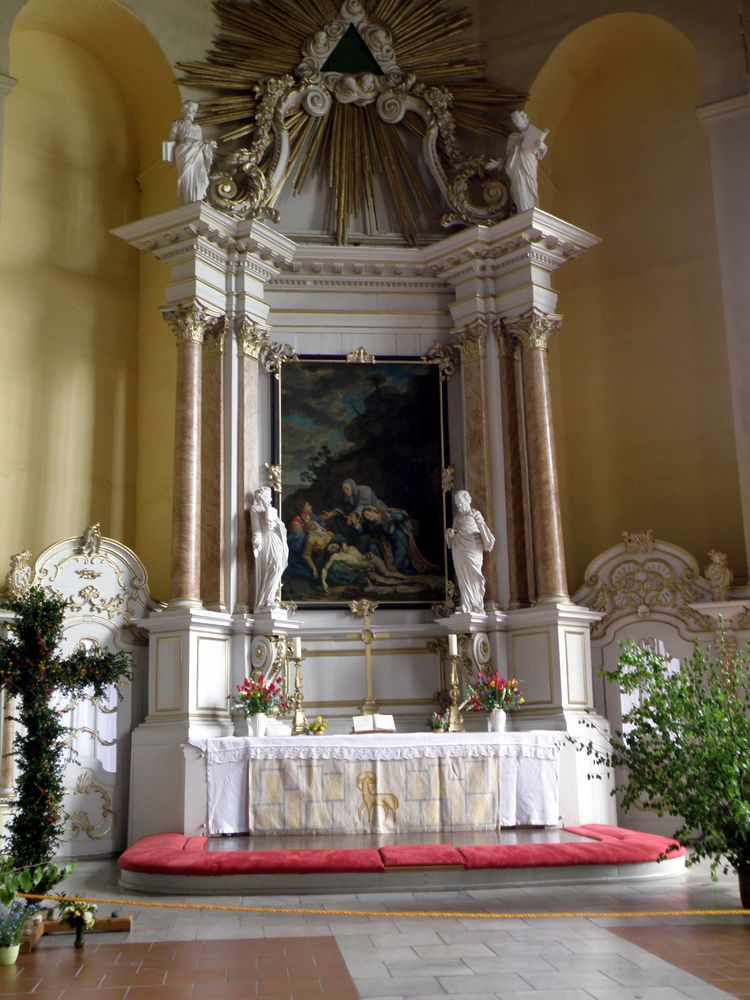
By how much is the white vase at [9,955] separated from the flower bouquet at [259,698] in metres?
5.10

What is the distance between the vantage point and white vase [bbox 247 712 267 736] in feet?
37.1

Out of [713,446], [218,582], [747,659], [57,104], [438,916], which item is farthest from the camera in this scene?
[57,104]

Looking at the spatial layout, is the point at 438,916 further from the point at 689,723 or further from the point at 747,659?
the point at 747,659

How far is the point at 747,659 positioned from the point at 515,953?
116 inches

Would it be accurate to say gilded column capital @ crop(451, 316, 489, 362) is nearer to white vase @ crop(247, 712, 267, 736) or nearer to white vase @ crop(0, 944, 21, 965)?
white vase @ crop(247, 712, 267, 736)

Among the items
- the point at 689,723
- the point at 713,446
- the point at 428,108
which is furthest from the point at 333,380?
the point at 689,723

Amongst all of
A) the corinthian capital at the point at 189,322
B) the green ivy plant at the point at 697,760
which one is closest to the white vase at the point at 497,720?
the green ivy plant at the point at 697,760

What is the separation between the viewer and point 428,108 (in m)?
14.1

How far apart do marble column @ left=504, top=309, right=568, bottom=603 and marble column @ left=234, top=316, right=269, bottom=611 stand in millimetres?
3092

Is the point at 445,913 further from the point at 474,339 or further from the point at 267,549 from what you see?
the point at 474,339

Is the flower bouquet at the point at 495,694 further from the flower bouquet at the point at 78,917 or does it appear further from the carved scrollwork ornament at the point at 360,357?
the flower bouquet at the point at 78,917

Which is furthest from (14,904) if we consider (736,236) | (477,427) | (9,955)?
Result: (736,236)

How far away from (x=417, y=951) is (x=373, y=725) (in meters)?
4.55

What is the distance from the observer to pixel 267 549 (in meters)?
12.5
